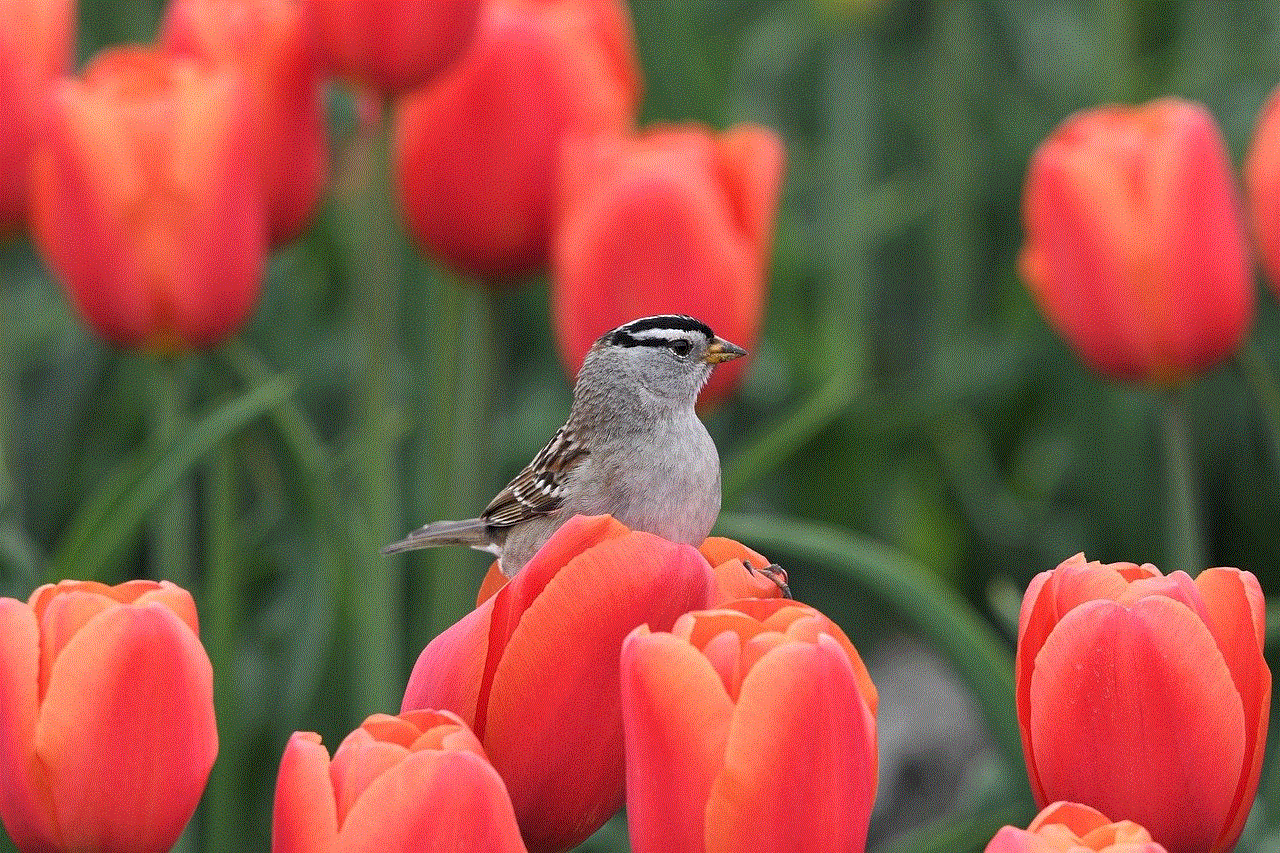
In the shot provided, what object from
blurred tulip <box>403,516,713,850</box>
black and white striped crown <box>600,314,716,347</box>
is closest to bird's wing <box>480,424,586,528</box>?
black and white striped crown <box>600,314,716,347</box>

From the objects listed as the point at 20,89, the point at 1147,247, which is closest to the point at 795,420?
the point at 1147,247

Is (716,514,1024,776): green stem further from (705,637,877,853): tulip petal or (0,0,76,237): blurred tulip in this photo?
(0,0,76,237): blurred tulip

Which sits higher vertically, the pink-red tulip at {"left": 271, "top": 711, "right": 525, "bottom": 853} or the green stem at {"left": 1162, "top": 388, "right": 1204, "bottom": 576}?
the pink-red tulip at {"left": 271, "top": 711, "right": 525, "bottom": 853}

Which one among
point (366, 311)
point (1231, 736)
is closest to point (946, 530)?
point (366, 311)

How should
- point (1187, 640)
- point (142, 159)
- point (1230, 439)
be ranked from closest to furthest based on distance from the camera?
point (1187, 640) → point (142, 159) → point (1230, 439)

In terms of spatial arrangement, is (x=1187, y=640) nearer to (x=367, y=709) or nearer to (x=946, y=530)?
(x=367, y=709)

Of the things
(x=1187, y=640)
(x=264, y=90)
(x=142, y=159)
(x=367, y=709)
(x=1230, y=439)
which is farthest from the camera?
(x=1230, y=439)

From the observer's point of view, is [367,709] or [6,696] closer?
[6,696]
